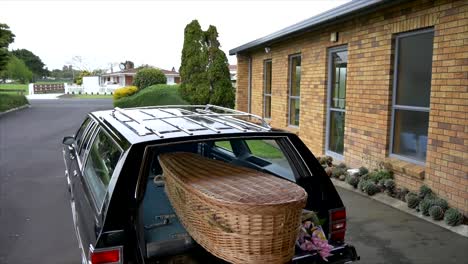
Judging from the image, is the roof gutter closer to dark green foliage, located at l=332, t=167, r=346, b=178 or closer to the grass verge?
dark green foliage, located at l=332, t=167, r=346, b=178

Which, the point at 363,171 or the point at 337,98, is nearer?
the point at 363,171

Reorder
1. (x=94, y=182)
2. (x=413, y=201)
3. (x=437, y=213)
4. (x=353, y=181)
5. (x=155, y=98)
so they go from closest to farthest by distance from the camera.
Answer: (x=94, y=182) < (x=437, y=213) < (x=413, y=201) < (x=353, y=181) < (x=155, y=98)

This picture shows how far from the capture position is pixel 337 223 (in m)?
2.94

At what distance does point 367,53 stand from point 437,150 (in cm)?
215

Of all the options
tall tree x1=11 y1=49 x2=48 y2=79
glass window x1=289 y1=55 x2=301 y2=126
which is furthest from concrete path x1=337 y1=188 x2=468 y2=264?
tall tree x1=11 y1=49 x2=48 y2=79

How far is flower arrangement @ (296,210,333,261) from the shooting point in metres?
2.58

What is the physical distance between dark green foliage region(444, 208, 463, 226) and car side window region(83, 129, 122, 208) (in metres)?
3.78

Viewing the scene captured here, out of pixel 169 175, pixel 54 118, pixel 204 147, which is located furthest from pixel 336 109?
pixel 54 118

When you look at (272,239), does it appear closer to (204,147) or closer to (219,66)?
(204,147)

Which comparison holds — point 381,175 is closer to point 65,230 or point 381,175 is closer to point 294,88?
point 65,230

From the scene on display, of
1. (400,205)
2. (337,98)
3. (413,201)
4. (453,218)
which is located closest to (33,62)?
(337,98)

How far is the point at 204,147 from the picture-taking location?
14.4 feet

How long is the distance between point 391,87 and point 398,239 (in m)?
2.55

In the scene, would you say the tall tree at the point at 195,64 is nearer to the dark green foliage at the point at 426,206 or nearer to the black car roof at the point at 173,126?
the dark green foliage at the point at 426,206
